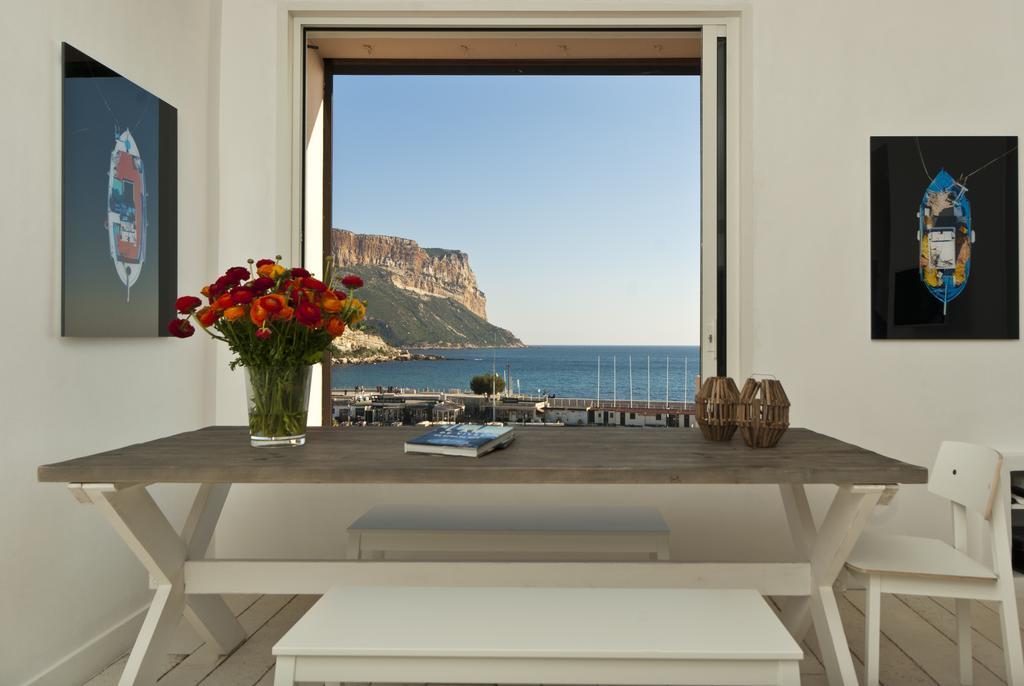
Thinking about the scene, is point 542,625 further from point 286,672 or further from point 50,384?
point 50,384

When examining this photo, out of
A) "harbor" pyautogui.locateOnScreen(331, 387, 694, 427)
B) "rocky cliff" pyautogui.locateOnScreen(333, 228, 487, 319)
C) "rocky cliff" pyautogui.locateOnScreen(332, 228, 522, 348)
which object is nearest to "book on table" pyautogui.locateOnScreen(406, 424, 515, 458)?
"harbor" pyautogui.locateOnScreen(331, 387, 694, 427)

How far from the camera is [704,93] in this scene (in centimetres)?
318

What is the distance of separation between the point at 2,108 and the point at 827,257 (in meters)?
2.79

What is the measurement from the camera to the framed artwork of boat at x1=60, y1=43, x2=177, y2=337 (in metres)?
2.21

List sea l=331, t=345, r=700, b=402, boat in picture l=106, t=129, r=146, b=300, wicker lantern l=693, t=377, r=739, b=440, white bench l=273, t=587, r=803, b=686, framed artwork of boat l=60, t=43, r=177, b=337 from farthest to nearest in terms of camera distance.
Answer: sea l=331, t=345, r=700, b=402 → boat in picture l=106, t=129, r=146, b=300 → framed artwork of boat l=60, t=43, r=177, b=337 → wicker lantern l=693, t=377, r=739, b=440 → white bench l=273, t=587, r=803, b=686

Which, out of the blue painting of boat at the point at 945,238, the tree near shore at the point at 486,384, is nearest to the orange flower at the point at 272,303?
the blue painting of boat at the point at 945,238

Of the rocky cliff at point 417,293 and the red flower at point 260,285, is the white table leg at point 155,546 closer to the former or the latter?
the red flower at point 260,285

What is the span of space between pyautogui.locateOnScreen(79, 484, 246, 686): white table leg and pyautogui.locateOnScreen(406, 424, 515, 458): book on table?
26.3 inches

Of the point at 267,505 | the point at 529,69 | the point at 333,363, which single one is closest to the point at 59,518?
the point at 267,505

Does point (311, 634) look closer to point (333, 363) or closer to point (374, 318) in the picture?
point (333, 363)

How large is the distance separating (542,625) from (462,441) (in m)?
0.60

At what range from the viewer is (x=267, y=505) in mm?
3197

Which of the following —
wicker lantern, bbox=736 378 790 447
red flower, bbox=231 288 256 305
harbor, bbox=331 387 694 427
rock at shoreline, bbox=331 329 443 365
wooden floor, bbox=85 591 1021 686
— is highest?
red flower, bbox=231 288 256 305

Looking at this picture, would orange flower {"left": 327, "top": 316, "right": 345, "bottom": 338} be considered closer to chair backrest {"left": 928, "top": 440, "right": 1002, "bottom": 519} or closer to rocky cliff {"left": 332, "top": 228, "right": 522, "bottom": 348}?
chair backrest {"left": 928, "top": 440, "right": 1002, "bottom": 519}
